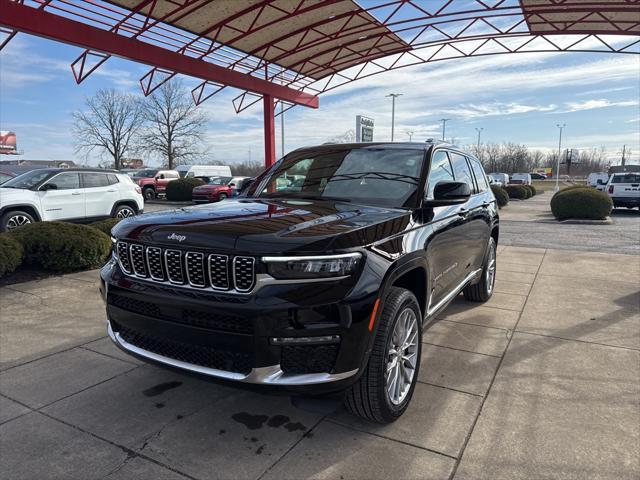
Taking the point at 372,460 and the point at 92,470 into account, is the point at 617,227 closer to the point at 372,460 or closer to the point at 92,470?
the point at 372,460

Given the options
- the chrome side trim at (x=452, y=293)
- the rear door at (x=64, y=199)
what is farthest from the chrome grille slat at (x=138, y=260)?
the rear door at (x=64, y=199)

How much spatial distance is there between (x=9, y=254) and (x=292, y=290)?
5.58 metres

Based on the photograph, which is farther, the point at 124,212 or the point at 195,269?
the point at 124,212

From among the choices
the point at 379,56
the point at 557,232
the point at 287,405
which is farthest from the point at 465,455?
the point at 379,56

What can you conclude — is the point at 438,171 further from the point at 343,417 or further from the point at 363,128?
the point at 363,128

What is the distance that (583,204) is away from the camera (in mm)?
16344

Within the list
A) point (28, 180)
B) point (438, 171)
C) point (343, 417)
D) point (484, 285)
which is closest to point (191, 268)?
point (343, 417)

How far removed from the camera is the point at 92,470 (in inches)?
97.6

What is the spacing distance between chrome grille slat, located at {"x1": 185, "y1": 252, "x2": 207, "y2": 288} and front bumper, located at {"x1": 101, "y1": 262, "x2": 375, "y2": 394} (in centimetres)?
6

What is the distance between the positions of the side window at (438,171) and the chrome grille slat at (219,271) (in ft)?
5.97

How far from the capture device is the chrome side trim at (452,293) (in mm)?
3564

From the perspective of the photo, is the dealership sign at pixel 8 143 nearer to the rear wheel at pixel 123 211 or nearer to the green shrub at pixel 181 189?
the green shrub at pixel 181 189

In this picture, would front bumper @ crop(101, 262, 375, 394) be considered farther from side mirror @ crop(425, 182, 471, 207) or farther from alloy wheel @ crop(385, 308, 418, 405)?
side mirror @ crop(425, 182, 471, 207)

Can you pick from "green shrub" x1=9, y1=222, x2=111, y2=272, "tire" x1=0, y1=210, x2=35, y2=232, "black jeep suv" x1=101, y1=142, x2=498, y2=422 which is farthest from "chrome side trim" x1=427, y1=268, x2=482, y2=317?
"tire" x1=0, y1=210, x2=35, y2=232
